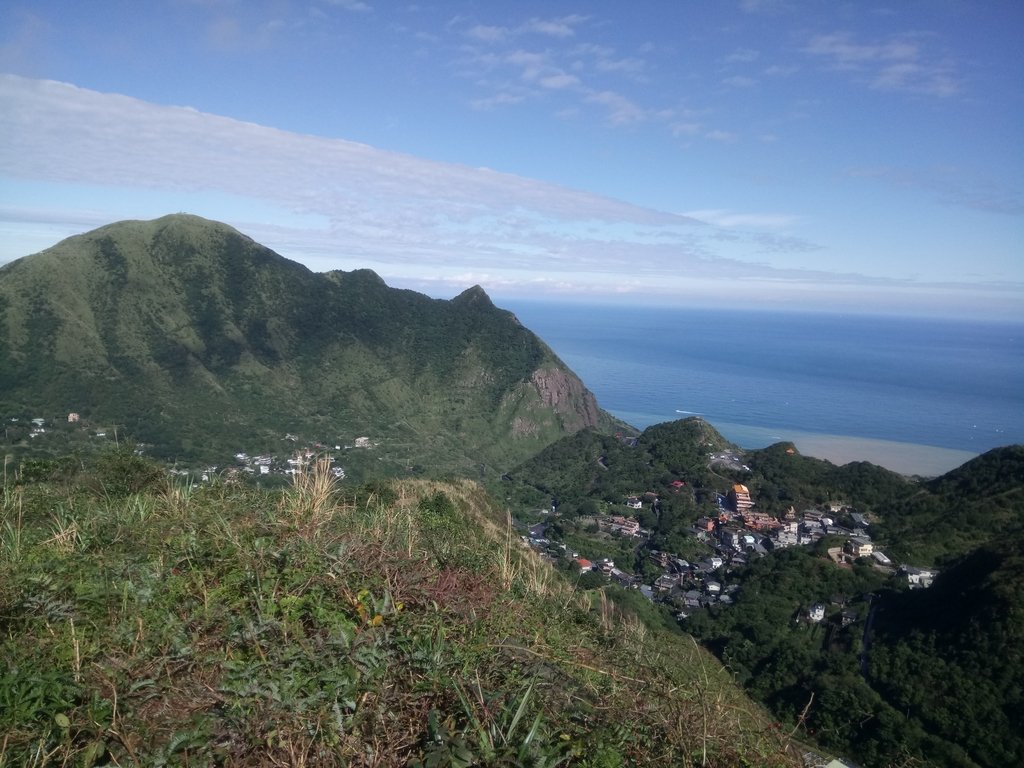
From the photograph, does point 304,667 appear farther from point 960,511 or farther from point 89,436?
point 89,436

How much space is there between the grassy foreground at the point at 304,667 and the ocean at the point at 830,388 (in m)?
33.7

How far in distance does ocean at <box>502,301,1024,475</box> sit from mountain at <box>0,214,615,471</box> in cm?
1236

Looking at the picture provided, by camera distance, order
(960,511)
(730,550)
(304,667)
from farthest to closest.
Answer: (730,550)
(960,511)
(304,667)

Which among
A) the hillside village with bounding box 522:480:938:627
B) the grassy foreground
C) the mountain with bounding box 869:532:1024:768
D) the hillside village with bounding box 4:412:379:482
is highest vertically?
the grassy foreground

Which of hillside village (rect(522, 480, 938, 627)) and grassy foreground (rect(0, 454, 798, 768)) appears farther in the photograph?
hillside village (rect(522, 480, 938, 627))

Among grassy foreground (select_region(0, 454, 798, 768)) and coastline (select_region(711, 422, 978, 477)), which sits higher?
grassy foreground (select_region(0, 454, 798, 768))

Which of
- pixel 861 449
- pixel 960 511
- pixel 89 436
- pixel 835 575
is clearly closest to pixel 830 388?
pixel 861 449

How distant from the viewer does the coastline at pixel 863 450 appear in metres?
31.8

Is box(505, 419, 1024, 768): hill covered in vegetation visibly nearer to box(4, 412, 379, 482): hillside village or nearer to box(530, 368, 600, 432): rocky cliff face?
box(4, 412, 379, 482): hillside village

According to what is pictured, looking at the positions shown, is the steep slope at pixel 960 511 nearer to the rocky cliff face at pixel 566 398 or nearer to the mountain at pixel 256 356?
the mountain at pixel 256 356

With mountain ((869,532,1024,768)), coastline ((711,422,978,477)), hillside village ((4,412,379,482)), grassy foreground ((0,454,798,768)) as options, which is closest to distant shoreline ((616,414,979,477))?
coastline ((711,422,978,477))

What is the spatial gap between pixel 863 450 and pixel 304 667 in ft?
133

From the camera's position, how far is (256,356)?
150 ft

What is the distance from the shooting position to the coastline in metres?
31.8
